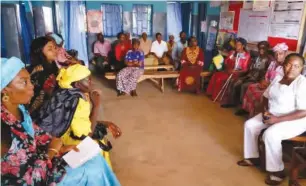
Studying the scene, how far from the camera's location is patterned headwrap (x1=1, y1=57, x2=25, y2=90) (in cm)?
121

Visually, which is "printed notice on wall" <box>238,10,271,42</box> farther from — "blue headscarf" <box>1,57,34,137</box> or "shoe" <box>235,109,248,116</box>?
"blue headscarf" <box>1,57,34,137</box>

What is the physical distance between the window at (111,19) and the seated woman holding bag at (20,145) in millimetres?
5716

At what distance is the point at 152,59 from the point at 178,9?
1.78 m

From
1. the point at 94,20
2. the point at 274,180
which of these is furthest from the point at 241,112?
the point at 94,20

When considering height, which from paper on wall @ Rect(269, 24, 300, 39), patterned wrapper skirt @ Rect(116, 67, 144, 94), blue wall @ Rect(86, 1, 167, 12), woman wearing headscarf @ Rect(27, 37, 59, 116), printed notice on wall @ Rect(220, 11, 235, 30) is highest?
blue wall @ Rect(86, 1, 167, 12)

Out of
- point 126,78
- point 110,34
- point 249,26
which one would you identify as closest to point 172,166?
point 126,78

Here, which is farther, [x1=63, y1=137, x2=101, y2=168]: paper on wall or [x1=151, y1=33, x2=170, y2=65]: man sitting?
[x1=151, y1=33, x2=170, y2=65]: man sitting

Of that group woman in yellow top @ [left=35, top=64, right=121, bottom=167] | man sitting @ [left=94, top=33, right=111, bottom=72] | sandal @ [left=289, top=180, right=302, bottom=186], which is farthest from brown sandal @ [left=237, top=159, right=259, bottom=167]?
man sitting @ [left=94, top=33, right=111, bottom=72]

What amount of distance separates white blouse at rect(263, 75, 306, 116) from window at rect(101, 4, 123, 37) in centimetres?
511

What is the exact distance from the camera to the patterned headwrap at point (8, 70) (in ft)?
Result: 3.96

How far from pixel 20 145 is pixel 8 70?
35 centimetres

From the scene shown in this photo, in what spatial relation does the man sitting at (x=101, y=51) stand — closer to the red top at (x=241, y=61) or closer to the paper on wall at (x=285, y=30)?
the red top at (x=241, y=61)

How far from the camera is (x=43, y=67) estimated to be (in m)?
2.32

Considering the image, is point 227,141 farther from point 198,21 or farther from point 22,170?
point 198,21
